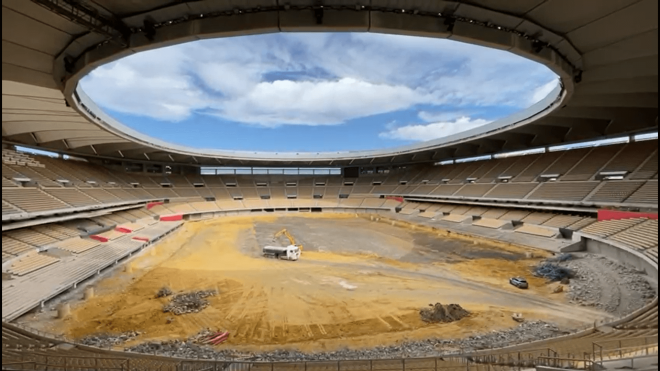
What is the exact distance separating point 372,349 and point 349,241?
18747 millimetres

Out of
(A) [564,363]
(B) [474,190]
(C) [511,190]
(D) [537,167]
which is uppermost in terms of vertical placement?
(D) [537,167]

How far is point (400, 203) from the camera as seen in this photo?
1991 inches

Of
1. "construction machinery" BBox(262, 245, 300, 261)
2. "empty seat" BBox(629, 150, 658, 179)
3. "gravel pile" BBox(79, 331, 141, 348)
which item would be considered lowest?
"gravel pile" BBox(79, 331, 141, 348)

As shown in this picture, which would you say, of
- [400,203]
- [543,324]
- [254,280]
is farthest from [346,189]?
[543,324]

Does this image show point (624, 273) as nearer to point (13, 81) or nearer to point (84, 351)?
point (84, 351)

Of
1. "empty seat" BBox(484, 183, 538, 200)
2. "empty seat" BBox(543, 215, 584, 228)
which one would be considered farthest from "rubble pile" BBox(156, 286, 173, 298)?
"empty seat" BBox(484, 183, 538, 200)

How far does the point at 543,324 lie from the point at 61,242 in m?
26.1

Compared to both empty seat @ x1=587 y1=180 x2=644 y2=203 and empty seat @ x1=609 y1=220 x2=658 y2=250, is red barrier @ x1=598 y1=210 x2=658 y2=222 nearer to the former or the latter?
empty seat @ x1=609 y1=220 x2=658 y2=250

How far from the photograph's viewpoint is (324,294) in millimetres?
15422

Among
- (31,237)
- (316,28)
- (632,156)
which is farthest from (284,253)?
(632,156)

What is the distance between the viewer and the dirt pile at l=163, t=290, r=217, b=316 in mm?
13719

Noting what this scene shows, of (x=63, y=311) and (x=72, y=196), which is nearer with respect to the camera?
(x=63, y=311)

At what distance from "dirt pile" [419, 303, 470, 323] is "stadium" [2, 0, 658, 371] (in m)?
0.09

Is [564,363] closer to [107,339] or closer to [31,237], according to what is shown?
[107,339]
